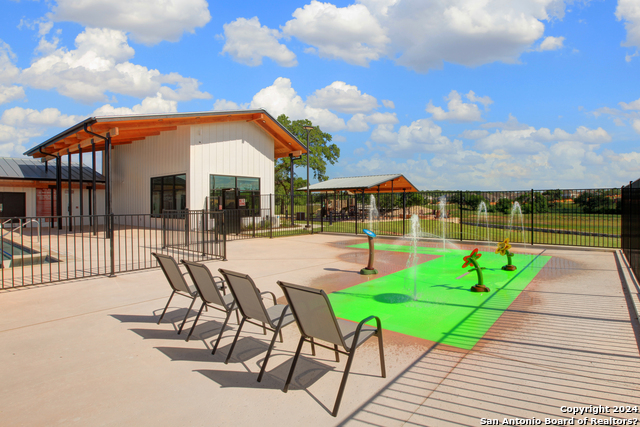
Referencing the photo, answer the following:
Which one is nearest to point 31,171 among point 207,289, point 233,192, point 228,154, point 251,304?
point 228,154

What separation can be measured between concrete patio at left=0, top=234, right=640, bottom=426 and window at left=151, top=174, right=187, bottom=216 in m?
12.3

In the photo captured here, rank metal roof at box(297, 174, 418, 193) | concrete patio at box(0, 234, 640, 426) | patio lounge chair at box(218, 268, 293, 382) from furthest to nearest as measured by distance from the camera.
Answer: metal roof at box(297, 174, 418, 193)
patio lounge chair at box(218, 268, 293, 382)
concrete patio at box(0, 234, 640, 426)

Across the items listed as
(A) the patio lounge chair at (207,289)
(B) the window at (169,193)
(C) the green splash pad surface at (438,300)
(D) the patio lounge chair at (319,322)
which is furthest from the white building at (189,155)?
(D) the patio lounge chair at (319,322)

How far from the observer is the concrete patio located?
9.87 feet

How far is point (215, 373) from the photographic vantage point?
372cm

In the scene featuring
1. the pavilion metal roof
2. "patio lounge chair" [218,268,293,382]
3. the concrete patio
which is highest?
the pavilion metal roof

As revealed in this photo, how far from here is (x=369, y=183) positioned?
28.9 m

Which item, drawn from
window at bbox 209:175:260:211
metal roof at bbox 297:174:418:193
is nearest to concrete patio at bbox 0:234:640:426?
window at bbox 209:175:260:211

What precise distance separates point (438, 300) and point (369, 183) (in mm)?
22846

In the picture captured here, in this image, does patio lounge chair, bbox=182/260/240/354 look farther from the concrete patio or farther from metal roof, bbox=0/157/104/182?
metal roof, bbox=0/157/104/182

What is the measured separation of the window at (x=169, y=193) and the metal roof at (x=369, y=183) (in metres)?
13.4

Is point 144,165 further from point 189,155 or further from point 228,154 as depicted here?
point 228,154

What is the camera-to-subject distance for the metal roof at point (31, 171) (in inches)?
826

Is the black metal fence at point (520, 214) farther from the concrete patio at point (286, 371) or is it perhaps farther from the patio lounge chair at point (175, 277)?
the patio lounge chair at point (175, 277)
